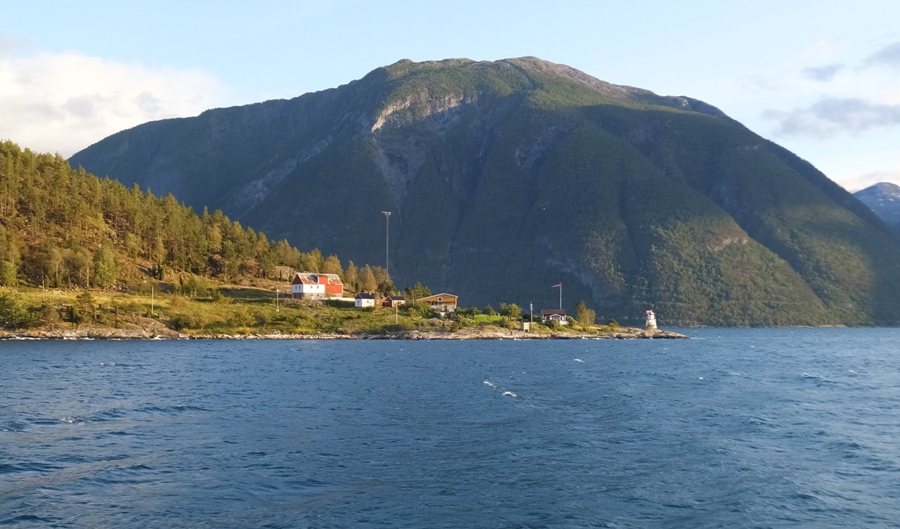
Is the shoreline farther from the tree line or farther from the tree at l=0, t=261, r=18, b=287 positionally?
the tree line

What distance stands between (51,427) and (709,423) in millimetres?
39146

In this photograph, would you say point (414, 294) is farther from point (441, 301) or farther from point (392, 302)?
point (392, 302)

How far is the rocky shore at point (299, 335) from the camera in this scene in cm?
12562

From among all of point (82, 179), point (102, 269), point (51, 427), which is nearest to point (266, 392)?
point (51, 427)

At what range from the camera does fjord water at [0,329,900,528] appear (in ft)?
102

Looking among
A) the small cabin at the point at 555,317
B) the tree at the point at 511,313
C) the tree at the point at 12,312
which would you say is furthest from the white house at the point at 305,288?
the tree at the point at 12,312

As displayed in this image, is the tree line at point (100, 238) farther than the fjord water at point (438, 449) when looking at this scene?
Yes

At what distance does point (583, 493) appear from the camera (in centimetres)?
3359

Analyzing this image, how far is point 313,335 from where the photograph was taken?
144 m

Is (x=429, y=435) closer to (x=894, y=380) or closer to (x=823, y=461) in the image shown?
(x=823, y=461)

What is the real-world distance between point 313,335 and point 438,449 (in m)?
105

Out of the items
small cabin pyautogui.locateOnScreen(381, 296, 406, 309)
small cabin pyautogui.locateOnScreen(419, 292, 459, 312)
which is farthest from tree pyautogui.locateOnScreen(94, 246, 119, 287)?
small cabin pyautogui.locateOnScreen(419, 292, 459, 312)

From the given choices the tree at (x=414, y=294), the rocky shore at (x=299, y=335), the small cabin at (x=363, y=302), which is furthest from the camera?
the tree at (x=414, y=294)

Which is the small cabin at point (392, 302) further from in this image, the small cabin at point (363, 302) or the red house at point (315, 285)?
the red house at point (315, 285)
